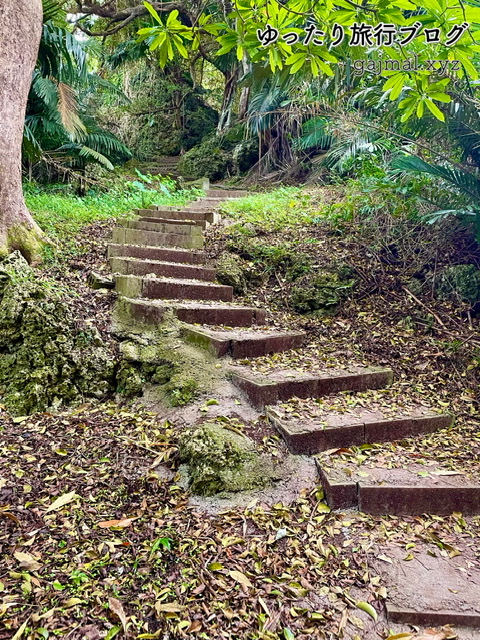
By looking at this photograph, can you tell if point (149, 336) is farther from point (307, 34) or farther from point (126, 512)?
point (307, 34)

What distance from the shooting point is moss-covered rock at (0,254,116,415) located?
99.0 inches

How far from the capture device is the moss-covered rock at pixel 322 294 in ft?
11.5

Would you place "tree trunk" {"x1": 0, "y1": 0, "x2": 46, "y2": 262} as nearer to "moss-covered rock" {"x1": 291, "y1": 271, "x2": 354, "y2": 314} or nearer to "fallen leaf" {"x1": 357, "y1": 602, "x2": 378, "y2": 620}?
"moss-covered rock" {"x1": 291, "y1": 271, "x2": 354, "y2": 314}

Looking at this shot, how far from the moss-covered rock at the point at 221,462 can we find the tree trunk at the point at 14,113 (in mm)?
2123

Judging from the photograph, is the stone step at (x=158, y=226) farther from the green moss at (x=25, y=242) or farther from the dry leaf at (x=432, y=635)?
the dry leaf at (x=432, y=635)

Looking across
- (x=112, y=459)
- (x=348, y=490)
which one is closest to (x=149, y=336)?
(x=112, y=459)

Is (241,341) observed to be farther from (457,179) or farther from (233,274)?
(457,179)

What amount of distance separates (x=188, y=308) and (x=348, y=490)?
5.24ft

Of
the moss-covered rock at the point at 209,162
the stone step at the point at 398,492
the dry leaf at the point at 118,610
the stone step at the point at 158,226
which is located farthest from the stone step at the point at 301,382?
the moss-covered rock at the point at 209,162

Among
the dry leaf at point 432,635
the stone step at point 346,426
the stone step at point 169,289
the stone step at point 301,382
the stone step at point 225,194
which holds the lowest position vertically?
the dry leaf at point 432,635

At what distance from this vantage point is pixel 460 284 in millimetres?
3156

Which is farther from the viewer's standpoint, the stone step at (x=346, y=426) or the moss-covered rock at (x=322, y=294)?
the moss-covered rock at (x=322, y=294)

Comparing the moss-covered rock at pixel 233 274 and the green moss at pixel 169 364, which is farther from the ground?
the moss-covered rock at pixel 233 274

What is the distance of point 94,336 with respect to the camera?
8.93 feet
